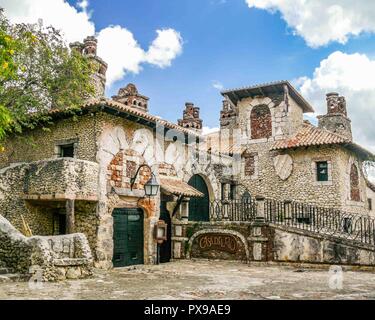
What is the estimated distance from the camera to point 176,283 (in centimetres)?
965

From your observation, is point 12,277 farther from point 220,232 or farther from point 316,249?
point 316,249

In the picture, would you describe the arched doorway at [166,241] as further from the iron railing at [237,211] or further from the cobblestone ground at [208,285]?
the cobblestone ground at [208,285]

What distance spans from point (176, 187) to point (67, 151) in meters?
4.20

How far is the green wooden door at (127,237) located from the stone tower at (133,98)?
5.63 metres

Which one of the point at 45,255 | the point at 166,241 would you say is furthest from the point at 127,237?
the point at 45,255

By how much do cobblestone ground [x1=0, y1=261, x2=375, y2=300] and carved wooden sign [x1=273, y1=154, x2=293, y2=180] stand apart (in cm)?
739

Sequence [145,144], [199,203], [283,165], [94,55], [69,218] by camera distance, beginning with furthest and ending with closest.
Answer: [283,165] → [199,203] → [94,55] → [145,144] → [69,218]

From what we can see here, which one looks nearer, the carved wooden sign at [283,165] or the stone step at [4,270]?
the stone step at [4,270]

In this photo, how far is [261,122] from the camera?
808 inches

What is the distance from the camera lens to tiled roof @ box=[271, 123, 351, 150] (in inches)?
700

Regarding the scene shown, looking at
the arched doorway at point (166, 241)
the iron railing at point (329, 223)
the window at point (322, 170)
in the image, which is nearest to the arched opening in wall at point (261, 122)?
the window at point (322, 170)

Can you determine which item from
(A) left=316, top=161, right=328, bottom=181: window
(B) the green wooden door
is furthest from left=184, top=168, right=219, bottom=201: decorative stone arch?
(A) left=316, top=161, right=328, bottom=181: window

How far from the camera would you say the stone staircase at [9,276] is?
9.10 metres

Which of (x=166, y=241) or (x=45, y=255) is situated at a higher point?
(x=45, y=255)
